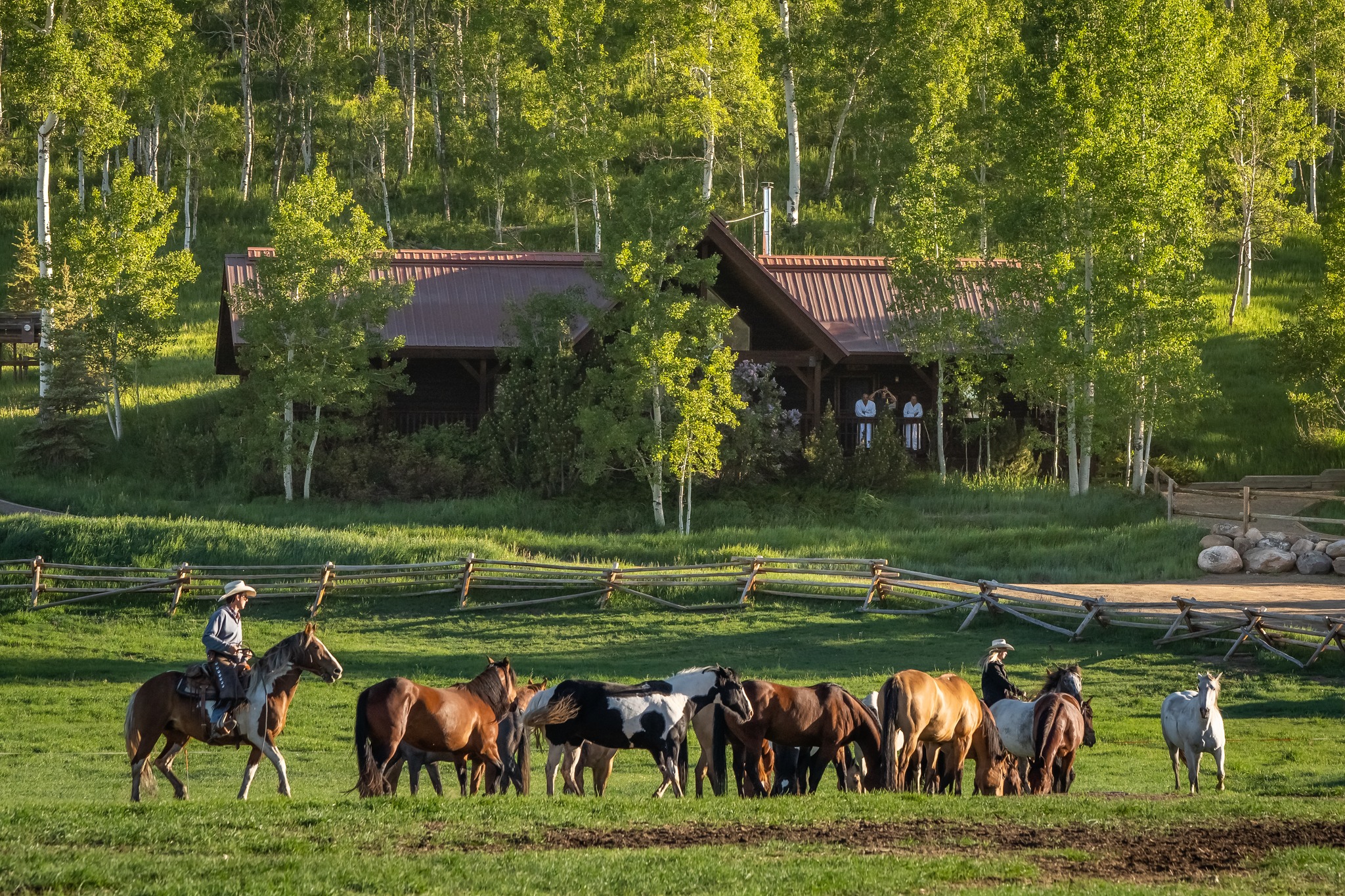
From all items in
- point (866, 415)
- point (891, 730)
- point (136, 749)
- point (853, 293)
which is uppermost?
point (853, 293)

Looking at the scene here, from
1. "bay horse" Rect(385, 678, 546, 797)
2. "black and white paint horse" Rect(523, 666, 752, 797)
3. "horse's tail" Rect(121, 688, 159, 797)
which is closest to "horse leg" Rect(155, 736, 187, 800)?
"horse's tail" Rect(121, 688, 159, 797)

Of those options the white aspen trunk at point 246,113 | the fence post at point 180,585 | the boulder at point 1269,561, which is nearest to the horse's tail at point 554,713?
the fence post at point 180,585

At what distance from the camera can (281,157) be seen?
68.1 metres

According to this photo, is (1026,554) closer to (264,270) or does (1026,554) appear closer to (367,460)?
(367,460)

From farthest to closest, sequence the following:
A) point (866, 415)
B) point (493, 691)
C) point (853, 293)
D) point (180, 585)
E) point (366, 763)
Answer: point (853, 293), point (866, 415), point (180, 585), point (493, 691), point (366, 763)

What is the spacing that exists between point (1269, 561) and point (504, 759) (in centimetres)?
2064

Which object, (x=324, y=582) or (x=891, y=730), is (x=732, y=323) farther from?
(x=891, y=730)

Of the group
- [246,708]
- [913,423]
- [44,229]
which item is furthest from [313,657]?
[44,229]

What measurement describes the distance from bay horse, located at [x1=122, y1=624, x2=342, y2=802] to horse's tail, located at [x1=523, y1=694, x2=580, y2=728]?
204cm

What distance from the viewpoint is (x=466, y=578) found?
27203 mm

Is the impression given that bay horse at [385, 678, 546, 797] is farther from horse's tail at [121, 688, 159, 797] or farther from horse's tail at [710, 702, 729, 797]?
horse's tail at [121, 688, 159, 797]

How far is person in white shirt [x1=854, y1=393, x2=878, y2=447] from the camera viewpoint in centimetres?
4119

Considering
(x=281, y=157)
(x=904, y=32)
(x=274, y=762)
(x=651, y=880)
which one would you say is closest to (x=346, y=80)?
(x=281, y=157)

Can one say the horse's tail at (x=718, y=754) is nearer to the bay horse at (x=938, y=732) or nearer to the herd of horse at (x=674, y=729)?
the herd of horse at (x=674, y=729)
